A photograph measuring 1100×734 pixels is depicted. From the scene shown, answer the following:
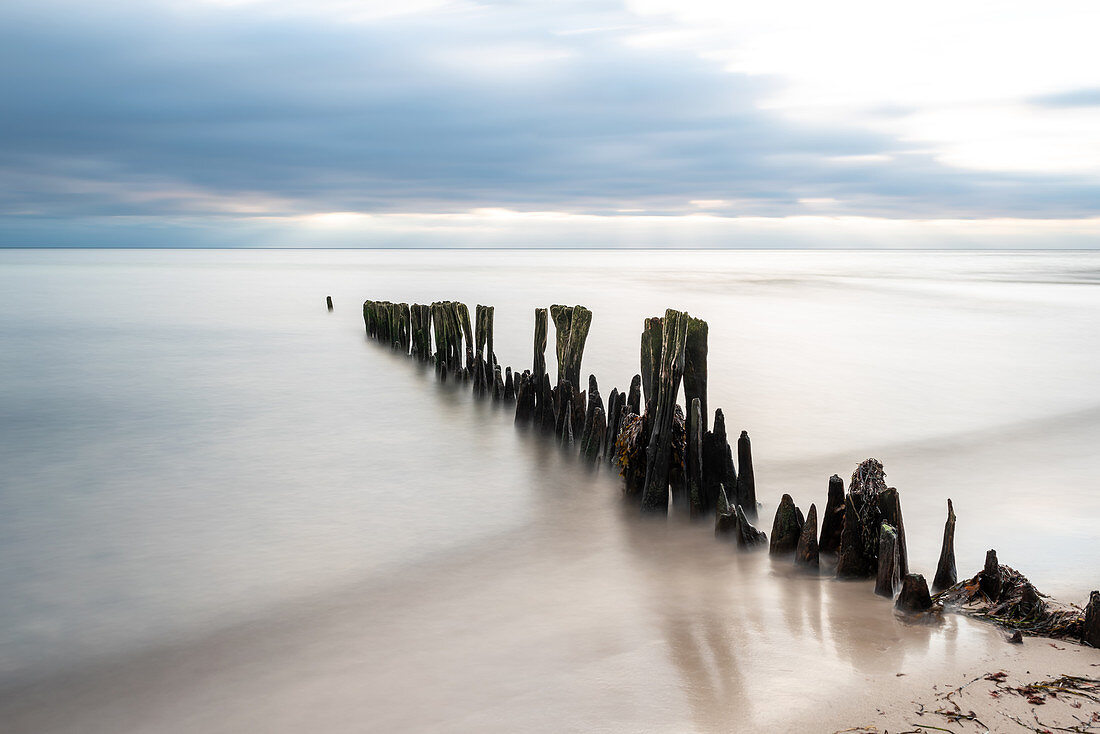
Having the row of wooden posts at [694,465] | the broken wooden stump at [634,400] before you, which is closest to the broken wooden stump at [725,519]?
the row of wooden posts at [694,465]

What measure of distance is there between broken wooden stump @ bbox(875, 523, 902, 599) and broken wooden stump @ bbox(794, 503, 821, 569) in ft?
1.66

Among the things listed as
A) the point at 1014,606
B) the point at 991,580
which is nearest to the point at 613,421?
the point at 991,580

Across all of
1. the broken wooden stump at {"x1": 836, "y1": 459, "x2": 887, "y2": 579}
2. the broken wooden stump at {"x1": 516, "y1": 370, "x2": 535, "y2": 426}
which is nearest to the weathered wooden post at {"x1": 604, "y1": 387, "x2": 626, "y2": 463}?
the broken wooden stump at {"x1": 516, "y1": 370, "x2": 535, "y2": 426}

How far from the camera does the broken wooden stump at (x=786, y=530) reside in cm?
524

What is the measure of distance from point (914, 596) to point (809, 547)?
2.76 ft

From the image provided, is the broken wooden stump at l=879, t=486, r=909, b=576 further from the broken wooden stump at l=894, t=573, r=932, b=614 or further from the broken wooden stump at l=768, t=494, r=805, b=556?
the broken wooden stump at l=768, t=494, r=805, b=556

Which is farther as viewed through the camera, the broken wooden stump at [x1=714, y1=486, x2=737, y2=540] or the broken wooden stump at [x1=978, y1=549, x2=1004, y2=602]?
the broken wooden stump at [x1=714, y1=486, x2=737, y2=540]

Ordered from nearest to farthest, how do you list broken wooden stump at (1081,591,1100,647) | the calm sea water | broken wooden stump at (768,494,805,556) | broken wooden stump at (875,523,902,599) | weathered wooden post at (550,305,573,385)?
broken wooden stump at (1081,591,1100,647)
the calm sea water
broken wooden stump at (875,523,902,599)
broken wooden stump at (768,494,805,556)
weathered wooden post at (550,305,573,385)

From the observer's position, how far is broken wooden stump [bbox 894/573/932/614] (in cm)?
425

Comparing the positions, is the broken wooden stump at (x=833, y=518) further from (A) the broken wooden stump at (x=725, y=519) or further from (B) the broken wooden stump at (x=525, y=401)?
(B) the broken wooden stump at (x=525, y=401)

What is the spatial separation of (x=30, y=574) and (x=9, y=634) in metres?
1.06

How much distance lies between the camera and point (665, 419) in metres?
6.21

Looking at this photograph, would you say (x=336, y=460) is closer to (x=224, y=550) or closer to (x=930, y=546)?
(x=224, y=550)

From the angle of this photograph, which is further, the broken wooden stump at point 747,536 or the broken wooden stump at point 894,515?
the broken wooden stump at point 747,536
